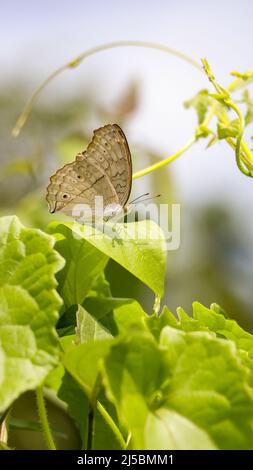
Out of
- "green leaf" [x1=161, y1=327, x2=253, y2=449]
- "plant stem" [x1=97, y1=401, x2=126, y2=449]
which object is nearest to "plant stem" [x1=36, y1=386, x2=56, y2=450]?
"plant stem" [x1=97, y1=401, x2=126, y2=449]

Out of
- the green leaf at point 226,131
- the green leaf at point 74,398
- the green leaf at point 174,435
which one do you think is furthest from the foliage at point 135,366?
the green leaf at point 226,131

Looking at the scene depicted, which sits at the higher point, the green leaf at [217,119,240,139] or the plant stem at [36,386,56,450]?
the green leaf at [217,119,240,139]

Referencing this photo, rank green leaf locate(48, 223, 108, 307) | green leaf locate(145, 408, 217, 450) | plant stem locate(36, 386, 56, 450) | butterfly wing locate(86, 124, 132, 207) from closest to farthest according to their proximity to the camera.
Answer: green leaf locate(145, 408, 217, 450), plant stem locate(36, 386, 56, 450), green leaf locate(48, 223, 108, 307), butterfly wing locate(86, 124, 132, 207)

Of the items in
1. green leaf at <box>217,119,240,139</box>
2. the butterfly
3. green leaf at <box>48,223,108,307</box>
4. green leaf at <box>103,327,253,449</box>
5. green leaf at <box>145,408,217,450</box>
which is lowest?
green leaf at <box>145,408,217,450</box>

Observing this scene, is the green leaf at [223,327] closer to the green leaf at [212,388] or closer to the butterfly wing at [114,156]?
the green leaf at [212,388]

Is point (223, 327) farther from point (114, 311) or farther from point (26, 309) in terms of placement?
point (26, 309)

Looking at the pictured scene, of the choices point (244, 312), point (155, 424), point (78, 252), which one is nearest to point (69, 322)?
point (78, 252)

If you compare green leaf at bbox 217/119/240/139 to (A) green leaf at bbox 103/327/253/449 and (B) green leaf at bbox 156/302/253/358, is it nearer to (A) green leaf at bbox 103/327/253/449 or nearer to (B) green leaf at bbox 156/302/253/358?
(B) green leaf at bbox 156/302/253/358
